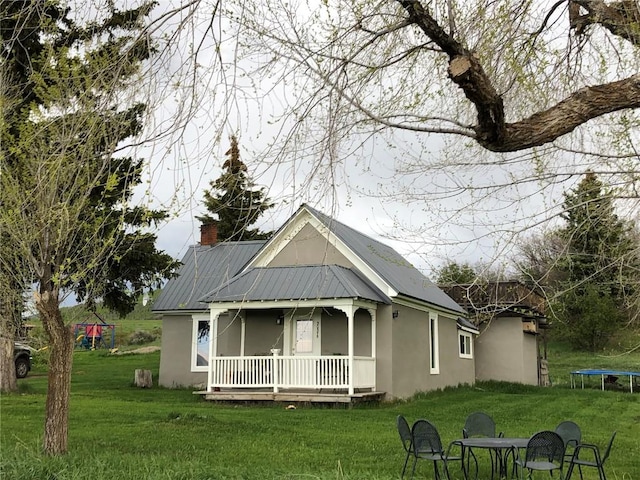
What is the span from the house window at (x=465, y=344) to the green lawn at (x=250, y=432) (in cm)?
347

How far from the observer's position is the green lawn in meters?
6.27

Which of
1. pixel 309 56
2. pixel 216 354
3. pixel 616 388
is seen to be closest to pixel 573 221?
pixel 309 56

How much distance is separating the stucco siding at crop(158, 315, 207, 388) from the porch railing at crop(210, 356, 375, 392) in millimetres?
3468

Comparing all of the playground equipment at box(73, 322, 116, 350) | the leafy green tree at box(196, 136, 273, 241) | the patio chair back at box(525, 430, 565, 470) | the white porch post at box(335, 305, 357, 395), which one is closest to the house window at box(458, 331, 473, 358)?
the white porch post at box(335, 305, 357, 395)

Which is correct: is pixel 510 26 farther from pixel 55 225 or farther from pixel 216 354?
pixel 216 354

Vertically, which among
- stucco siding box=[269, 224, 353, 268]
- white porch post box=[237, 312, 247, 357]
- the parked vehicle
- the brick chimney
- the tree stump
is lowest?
the tree stump

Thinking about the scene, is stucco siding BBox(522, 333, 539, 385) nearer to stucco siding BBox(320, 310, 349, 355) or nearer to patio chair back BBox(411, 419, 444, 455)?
stucco siding BBox(320, 310, 349, 355)

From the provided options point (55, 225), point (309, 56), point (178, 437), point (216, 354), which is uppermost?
point (309, 56)

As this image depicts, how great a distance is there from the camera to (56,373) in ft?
24.5

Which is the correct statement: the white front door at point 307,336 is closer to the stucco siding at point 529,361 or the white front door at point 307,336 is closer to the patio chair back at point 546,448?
the patio chair back at point 546,448

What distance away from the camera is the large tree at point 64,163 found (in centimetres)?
468

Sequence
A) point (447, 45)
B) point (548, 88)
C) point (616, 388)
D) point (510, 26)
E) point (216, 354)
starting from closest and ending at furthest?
point (447, 45) < point (510, 26) < point (548, 88) < point (216, 354) < point (616, 388)

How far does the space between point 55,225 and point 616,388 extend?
81.1 ft

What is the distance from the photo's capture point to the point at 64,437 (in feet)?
24.4
